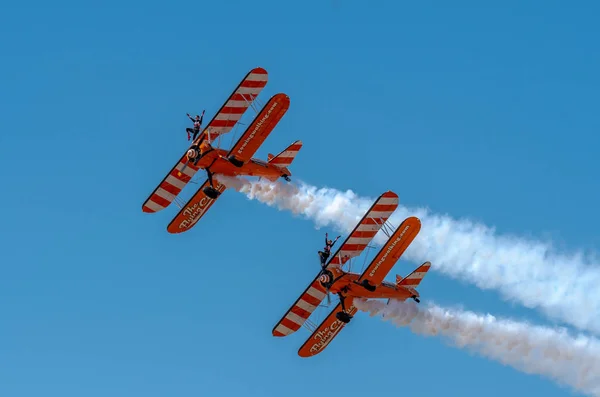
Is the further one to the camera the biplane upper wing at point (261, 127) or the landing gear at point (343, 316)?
the biplane upper wing at point (261, 127)

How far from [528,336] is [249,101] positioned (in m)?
14.3

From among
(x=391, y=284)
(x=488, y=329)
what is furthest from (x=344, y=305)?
(x=488, y=329)

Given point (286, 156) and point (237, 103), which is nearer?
point (237, 103)

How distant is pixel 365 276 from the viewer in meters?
63.0

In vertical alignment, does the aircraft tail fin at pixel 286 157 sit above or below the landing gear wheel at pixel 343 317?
above

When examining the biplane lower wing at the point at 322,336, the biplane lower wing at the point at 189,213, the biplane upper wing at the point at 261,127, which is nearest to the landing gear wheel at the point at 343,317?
the biplane lower wing at the point at 322,336

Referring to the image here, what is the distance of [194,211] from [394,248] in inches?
380

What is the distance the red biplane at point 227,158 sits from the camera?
210 feet

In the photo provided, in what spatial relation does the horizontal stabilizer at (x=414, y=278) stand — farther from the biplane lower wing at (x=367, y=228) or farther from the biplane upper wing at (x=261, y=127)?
the biplane upper wing at (x=261, y=127)

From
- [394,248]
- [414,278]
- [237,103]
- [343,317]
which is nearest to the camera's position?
[394,248]

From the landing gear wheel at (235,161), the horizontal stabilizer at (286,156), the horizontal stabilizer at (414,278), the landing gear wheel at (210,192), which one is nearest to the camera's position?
the landing gear wheel at (235,161)

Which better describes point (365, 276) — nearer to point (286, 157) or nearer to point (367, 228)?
point (367, 228)

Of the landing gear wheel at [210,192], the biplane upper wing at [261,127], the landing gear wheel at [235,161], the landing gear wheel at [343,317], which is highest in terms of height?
the biplane upper wing at [261,127]

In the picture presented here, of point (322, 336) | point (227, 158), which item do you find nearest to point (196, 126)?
point (227, 158)
